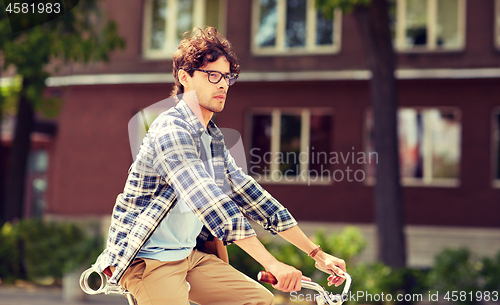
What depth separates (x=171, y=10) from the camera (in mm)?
15953

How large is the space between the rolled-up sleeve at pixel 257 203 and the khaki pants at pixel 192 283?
25cm

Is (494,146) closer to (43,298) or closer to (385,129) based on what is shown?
(385,129)

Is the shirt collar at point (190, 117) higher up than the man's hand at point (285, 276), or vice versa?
the shirt collar at point (190, 117)

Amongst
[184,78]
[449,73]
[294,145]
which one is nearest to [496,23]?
[449,73]

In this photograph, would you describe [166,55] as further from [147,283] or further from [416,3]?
[147,283]

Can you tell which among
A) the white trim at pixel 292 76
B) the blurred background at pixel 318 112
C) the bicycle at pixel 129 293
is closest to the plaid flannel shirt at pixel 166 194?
the bicycle at pixel 129 293

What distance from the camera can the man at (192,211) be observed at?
194 centimetres

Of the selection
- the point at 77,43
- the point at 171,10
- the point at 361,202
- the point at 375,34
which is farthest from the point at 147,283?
the point at 171,10

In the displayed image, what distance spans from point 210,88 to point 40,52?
869 centimetres

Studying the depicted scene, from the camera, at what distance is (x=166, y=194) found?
6.73 ft

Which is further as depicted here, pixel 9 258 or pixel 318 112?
pixel 318 112

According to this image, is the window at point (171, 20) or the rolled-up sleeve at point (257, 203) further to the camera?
the window at point (171, 20)

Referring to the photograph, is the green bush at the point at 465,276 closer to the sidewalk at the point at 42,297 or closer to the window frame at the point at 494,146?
the sidewalk at the point at 42,297

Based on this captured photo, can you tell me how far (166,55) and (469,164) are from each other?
868cm
